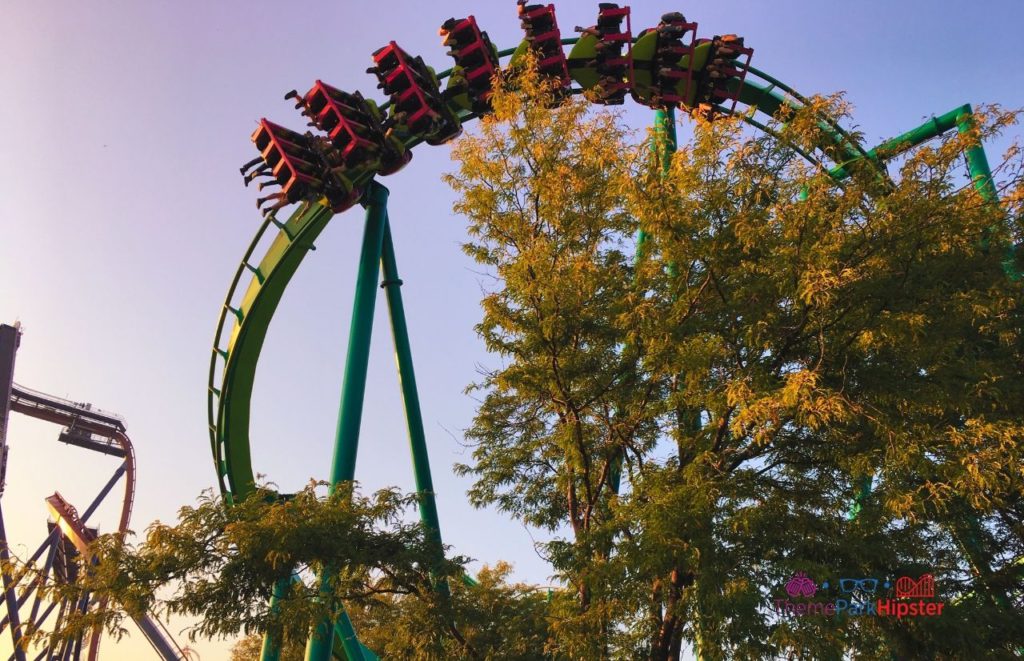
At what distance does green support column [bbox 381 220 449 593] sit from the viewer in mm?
10234

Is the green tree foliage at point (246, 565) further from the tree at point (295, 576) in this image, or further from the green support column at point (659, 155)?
the green support column at point (659, 155)

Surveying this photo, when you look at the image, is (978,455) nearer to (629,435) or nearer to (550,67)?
(629,435)

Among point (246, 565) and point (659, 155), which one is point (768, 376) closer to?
point (659, 155)

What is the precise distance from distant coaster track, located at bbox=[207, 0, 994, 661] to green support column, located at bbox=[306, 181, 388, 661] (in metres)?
0.02

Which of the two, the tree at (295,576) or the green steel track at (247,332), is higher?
the green steel track at (247,332)

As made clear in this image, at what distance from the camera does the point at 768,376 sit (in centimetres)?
516

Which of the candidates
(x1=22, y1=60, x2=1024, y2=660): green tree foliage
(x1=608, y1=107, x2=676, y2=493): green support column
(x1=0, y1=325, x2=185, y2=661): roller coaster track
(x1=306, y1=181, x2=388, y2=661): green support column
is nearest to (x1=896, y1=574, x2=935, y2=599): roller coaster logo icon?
(x1=22, y1=60, x2=1024, y2=660): green tree foliage

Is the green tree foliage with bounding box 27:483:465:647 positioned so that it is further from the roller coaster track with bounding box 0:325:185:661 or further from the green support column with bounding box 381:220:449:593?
the roller coaster track with bounding box 0:325:185:661

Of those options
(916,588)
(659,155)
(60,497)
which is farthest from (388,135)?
(60,497)

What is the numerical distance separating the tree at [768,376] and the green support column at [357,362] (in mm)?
2909

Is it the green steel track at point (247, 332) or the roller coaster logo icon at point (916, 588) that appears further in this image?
the green steel track at point (247, 332)

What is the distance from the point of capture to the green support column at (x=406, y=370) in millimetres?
10234

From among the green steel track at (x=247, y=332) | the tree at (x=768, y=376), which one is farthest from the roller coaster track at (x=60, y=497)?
the tree at (x=768, y=376)

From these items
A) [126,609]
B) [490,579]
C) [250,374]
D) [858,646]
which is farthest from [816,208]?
[490,579]
